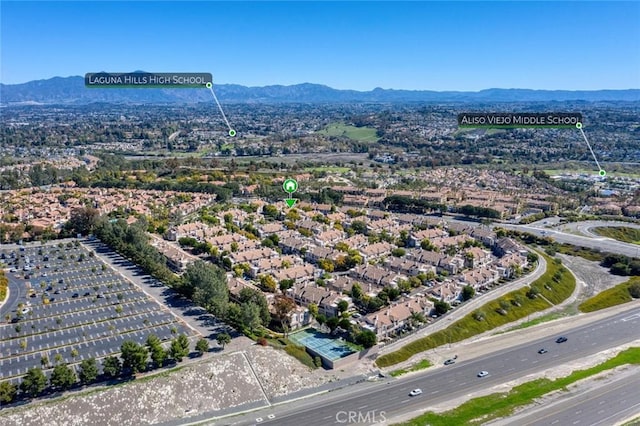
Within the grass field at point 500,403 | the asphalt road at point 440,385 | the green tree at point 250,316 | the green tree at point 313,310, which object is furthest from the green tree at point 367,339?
the green tree at point 250,316

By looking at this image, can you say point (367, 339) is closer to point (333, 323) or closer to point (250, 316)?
point (333, 323)

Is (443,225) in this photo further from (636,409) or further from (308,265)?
(636,409)

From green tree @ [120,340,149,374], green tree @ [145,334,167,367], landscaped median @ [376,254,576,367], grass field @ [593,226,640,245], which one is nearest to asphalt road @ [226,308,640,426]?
landscaped median @ [376,254,576,367]

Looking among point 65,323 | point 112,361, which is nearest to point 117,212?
point 65,323

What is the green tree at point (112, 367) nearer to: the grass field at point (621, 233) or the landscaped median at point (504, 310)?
the landscaped median at point (504, 310)

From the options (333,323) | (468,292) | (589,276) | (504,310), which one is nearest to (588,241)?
(589,276)
